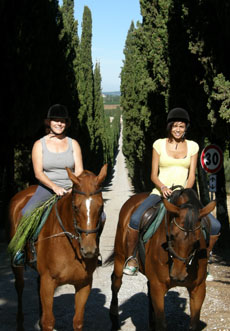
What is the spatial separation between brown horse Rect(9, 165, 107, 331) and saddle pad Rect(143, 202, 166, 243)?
758mm

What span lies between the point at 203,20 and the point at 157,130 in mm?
9302

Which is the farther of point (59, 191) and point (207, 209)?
point (59, 191)

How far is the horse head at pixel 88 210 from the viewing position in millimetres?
4285

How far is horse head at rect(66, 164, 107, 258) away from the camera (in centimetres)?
429

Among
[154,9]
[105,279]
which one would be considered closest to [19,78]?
[105,279]

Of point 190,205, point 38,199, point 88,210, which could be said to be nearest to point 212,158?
point 38,199

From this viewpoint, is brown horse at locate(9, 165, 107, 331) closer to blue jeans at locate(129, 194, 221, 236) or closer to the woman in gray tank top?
the woman in gray tank top

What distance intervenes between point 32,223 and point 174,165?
1.76 metres

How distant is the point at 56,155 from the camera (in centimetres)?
535

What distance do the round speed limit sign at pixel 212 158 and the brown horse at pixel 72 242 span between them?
302 inches

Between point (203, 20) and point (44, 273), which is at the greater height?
point (203, 20)

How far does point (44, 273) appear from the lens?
16.5 ft

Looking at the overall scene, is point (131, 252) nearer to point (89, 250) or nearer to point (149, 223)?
point (149, 223)

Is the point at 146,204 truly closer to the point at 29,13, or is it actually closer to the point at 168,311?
the point at 168,311
